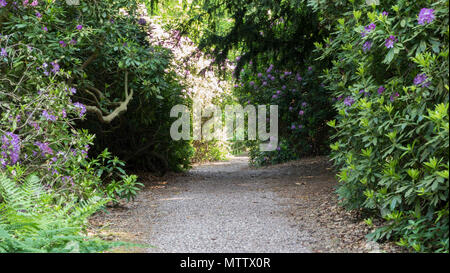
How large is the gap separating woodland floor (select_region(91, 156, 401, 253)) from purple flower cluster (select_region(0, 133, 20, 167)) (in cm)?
107

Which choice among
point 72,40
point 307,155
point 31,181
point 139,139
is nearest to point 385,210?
point 31,181

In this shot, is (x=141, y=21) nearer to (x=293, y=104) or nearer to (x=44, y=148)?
(x=44, y=148)

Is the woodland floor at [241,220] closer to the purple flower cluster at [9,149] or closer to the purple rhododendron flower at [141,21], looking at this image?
the purple flower cluster at [9,149]

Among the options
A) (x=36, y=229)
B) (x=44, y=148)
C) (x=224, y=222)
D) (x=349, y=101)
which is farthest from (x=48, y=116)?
(x=349, y=101)

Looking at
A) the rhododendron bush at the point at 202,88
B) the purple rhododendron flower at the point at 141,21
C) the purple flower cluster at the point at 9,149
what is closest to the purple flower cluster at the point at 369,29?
the purple flower cluster at the point at 9,149

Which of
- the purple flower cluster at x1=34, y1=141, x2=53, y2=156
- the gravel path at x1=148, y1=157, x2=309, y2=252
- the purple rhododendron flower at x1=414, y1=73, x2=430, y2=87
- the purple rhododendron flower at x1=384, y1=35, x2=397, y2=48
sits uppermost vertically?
the purple rhododendron flower at x1=384, y1=35, x2=397, y2=48

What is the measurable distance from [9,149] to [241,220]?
246 cm

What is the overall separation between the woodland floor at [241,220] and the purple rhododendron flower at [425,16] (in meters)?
1.73

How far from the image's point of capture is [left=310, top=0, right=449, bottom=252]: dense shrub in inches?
124

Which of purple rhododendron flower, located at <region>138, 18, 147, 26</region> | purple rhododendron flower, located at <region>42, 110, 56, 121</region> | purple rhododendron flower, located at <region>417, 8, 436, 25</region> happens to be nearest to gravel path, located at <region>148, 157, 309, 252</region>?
purple rhododendron flower, located at <region>42, 110, 56, 121</region>

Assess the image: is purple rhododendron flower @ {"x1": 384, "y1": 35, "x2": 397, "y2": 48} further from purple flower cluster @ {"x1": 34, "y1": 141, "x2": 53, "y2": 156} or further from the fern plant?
purple flower cluster @ {"x1": 34, "y1": 141, "x2": 53, "y2": 156}

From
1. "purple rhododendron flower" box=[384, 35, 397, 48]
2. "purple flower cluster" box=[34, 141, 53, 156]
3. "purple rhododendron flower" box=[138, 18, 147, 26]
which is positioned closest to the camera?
"purple rhododendron flower" box=[384, 35, 397, 48]

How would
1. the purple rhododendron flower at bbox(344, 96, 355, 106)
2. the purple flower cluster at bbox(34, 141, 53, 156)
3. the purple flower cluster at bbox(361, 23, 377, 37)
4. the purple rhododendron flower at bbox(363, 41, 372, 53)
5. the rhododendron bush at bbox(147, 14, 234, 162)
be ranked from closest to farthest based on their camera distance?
the purple flower cluster at bbox(361, 23, 377, 37) < the purple rhododendron flower at bbox(363, 41, 372, 53) < the purple rhododendron flower at bbox(344, 96, 355, 106) < the purple flower cluster at bbox(34, 141, 53, 156) < the rhododendron bush at bbox(147, 14, 234, 162)
